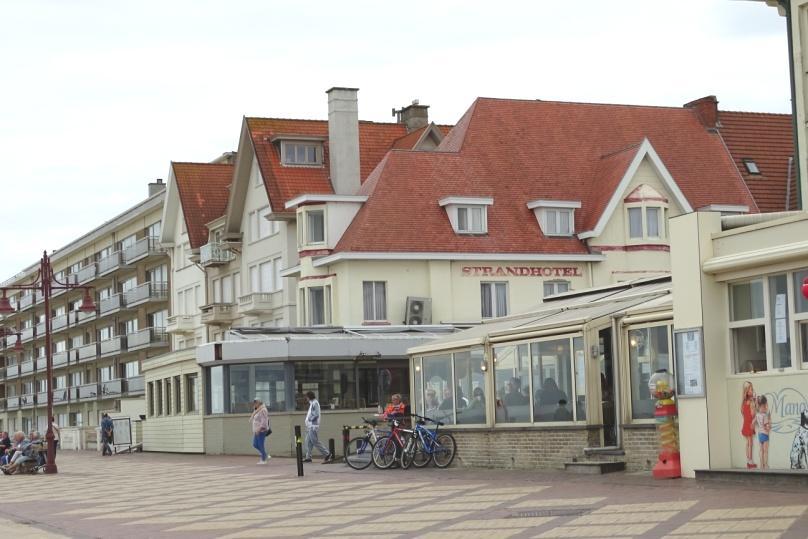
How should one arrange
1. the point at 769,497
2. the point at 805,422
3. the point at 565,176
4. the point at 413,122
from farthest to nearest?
the point at 413,122, the point at 565,176, the point at 805,422, the point at 769,497

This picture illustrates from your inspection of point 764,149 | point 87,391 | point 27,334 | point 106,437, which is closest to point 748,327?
point 106,437

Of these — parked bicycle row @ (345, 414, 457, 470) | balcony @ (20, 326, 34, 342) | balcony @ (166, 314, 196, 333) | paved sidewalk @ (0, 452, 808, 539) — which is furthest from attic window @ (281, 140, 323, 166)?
balcony @ (20, 326, 34, 342)

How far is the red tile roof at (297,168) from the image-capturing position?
57.4 metres

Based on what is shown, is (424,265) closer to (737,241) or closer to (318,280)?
(318,280)

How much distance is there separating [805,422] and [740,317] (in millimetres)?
2019

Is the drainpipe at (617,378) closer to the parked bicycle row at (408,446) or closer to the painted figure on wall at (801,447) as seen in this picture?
the painted figure on wall at (801,447)

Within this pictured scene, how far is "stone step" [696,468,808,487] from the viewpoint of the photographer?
18.5 meters

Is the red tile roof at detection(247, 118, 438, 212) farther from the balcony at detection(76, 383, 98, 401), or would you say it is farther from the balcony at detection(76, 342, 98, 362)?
the balcony at detection(76, 342, 98, 362)

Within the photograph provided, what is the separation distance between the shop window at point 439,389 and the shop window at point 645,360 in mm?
6421

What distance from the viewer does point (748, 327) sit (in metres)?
20.6

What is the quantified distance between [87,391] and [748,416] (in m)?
76.9

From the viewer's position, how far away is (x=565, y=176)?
56375 mm

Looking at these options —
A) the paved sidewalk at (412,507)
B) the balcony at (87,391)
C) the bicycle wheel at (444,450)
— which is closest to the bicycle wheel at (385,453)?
the paved sidewalk at (412,507)

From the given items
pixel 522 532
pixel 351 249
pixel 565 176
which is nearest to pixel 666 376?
pixel 522 532
